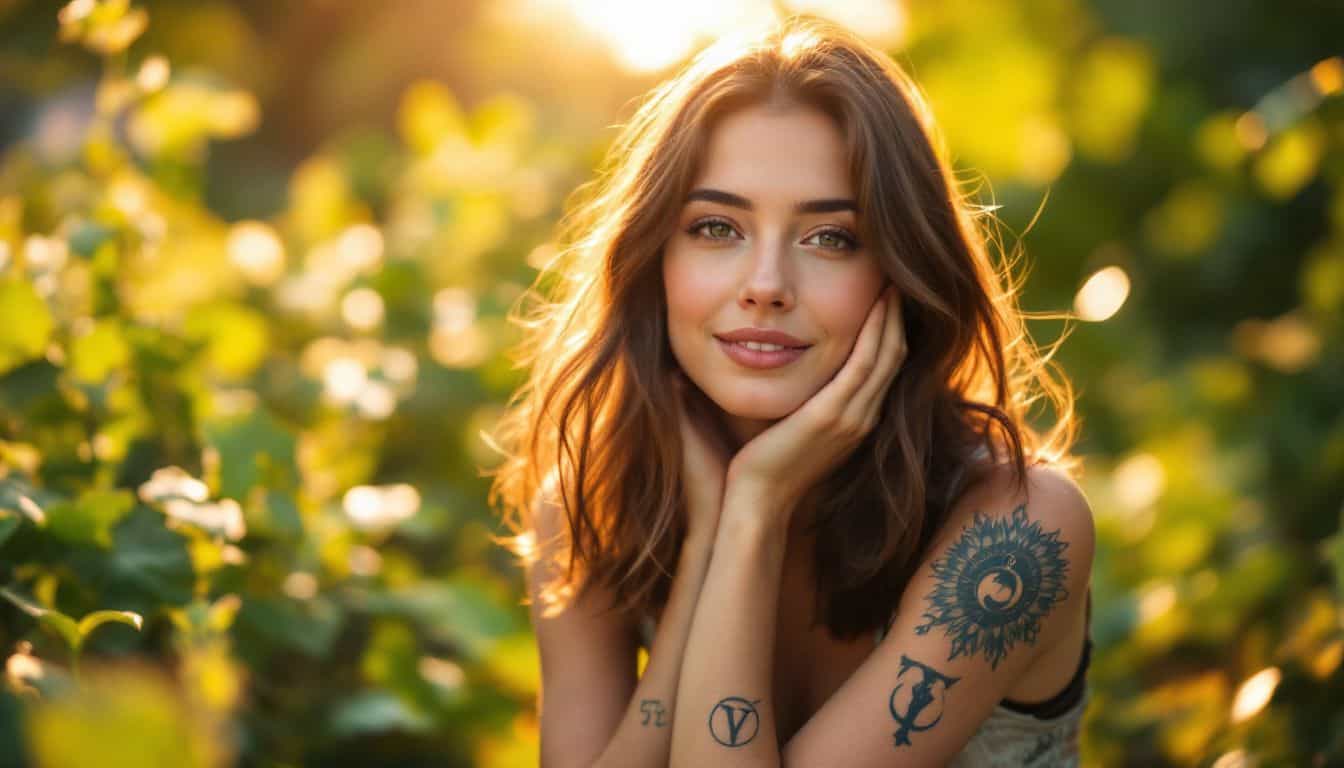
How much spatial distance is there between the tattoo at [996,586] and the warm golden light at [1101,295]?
2.54 m

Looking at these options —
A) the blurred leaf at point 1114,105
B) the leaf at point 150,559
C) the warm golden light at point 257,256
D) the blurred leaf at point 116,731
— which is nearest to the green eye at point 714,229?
the leaf at point 150,559

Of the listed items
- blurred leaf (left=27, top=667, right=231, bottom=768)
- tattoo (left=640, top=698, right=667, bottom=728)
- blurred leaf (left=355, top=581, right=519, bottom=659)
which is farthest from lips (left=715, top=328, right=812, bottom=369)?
A: blurred leaf (left=27, top=667, right=231, bottom=768)

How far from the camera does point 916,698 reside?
2.15 m

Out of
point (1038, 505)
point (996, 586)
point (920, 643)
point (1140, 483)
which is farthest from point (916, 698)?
point (1140, 483)

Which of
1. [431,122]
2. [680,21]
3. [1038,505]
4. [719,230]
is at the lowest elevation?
[1038,505]

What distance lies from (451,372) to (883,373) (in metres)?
1.75

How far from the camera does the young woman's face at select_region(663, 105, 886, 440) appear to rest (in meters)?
2.24

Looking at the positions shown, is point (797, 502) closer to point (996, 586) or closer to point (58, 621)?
point (996, 586)

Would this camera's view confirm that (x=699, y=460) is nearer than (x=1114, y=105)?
Yes

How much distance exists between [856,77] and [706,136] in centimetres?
30

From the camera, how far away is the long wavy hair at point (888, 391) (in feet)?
7.49

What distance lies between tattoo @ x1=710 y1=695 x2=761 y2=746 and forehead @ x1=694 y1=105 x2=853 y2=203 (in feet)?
3.02

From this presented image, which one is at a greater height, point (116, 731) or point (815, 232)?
point (815, 232)

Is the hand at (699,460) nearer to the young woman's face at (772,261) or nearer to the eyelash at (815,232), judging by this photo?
the young woman's face at (772,261)
